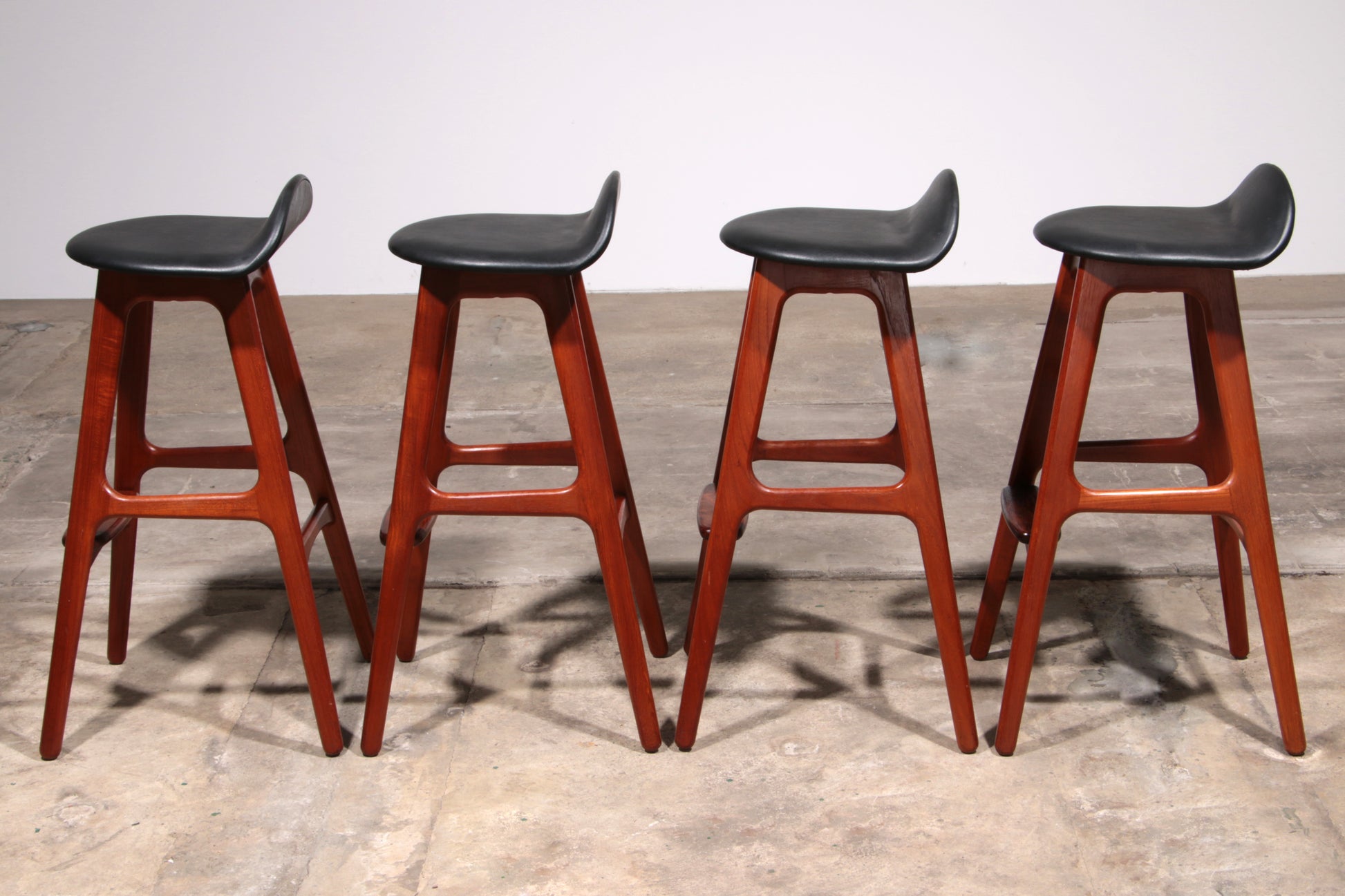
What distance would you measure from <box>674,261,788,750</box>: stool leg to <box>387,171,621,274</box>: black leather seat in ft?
0.84

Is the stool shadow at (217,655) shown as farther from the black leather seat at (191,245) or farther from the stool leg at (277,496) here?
the black leather seat at (191,245)

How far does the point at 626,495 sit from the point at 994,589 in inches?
28.4

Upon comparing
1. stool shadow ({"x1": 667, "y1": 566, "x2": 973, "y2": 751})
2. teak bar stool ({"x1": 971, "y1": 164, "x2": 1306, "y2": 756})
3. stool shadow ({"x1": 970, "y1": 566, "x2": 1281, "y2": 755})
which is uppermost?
teak bar stool ({"x1": 971, "y1": 164, "x2": 1306, "y2": 756})

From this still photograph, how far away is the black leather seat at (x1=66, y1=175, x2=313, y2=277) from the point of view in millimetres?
1794

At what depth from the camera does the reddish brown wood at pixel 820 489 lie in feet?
6.12

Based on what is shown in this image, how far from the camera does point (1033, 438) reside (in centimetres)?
222

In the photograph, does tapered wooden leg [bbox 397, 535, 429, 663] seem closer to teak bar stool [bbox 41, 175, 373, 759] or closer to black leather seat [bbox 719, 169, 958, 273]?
teak bar stool [bbox 41, 175, 373, 759]

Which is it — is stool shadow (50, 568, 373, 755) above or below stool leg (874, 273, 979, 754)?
below

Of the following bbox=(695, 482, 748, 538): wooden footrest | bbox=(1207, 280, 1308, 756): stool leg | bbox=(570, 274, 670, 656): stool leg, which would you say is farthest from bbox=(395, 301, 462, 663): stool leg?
bbox=(1207, 280, 1308, 756): stool leg

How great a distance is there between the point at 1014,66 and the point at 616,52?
1.66m

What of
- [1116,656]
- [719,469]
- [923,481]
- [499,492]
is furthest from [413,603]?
[1116,656]

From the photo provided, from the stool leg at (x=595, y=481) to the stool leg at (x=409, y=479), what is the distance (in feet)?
0.55

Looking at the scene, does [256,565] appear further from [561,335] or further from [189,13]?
[189,13]

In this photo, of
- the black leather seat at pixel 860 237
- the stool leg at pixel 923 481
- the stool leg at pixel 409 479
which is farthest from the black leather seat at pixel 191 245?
the stool leg at pixel 923 481
